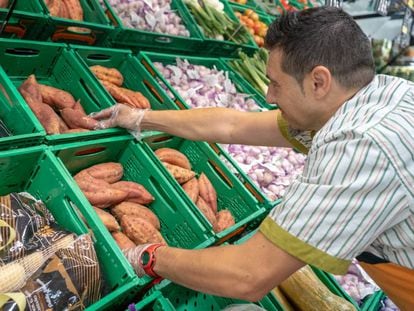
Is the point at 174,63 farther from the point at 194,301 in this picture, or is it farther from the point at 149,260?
the point at 149,260

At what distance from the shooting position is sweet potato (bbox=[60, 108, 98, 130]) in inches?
100

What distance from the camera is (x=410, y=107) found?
1.47 metres

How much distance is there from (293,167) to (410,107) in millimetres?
2442

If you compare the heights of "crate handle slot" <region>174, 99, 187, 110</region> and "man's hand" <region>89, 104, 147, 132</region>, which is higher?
"crate handle slot" <region>174, 99, 187, 110</region>

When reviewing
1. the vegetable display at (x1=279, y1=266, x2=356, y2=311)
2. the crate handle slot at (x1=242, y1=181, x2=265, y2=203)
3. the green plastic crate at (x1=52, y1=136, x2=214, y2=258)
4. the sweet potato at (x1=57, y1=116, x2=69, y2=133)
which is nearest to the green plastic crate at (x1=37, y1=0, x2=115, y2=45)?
the sweet potato at (x1=57, y1=116, x2=69, y2=133)

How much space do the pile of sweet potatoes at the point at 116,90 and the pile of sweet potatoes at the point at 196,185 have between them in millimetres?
386

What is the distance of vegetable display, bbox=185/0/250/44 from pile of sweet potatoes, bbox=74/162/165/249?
2.41m

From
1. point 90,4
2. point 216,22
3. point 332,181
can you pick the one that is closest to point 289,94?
point 332,181

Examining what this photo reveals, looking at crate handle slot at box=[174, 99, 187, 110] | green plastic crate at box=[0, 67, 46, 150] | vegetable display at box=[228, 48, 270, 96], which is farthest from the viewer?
vegetable display at box=[228, 48, 270, 96]

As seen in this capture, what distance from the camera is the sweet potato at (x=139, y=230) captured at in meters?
2.31

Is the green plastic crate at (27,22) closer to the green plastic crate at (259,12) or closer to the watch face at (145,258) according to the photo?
the watch face at (145,258)

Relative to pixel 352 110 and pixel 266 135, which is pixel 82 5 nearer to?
pixel 266 135

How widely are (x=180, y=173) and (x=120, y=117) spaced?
58 cm

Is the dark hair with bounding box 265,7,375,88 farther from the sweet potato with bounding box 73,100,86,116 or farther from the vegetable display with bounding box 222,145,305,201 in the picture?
the vegetable display with bounding box 222,145,305,201
